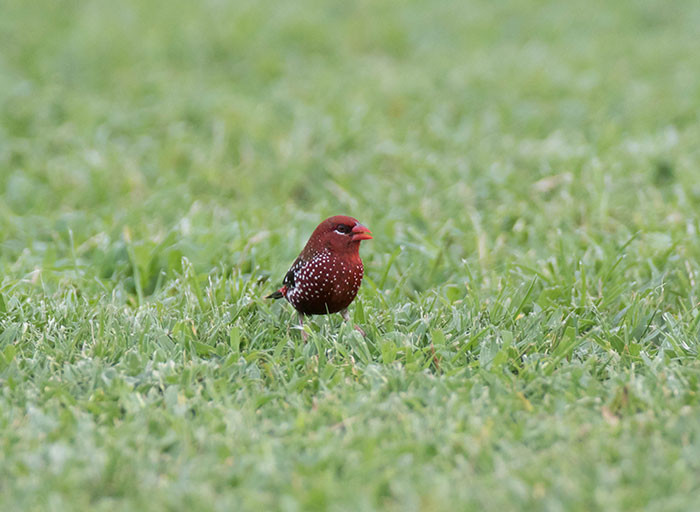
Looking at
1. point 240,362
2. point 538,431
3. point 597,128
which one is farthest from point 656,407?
point 597,128

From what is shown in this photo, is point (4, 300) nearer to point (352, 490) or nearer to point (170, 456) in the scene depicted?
point (170, 456)

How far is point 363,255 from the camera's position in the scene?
15.7ft

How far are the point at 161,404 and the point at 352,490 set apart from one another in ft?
3.08

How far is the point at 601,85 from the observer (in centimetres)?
773

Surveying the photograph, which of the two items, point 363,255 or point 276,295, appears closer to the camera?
point 276,295

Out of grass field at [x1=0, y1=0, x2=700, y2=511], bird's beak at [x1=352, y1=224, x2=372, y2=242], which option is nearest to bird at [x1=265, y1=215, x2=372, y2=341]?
bird's beak at [x1=352, y1=224, x2=372, y2=242]

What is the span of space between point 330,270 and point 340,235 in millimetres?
184

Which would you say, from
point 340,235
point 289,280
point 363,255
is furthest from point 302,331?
point 363,255

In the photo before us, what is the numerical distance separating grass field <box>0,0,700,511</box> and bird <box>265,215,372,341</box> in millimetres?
150

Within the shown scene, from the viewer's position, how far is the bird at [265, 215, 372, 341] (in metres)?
3.53

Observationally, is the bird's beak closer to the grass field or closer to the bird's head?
the bird's head

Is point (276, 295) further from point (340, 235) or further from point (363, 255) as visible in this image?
point (363, 255)

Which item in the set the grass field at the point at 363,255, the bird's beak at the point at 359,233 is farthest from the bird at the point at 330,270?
the grass field at the point at 363,255

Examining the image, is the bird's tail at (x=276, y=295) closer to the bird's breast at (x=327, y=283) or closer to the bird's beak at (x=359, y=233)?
the bird's breast at (x=327, y=283)
